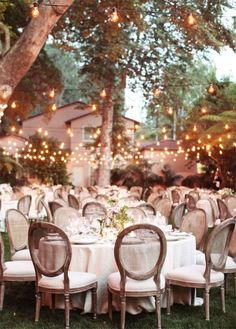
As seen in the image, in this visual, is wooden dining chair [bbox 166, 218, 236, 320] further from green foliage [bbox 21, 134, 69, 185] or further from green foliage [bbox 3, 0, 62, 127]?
green foliage [bbox 21, 134, 69, 185]

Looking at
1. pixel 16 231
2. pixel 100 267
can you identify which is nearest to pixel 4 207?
pixel 16 231

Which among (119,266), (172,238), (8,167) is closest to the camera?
(119,266)

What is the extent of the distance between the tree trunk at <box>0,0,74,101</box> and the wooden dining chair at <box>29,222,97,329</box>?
614cm

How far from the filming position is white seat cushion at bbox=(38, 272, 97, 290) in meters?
5.05

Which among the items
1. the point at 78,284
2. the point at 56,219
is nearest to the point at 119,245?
the point at 78,284

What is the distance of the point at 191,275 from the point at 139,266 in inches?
24.6

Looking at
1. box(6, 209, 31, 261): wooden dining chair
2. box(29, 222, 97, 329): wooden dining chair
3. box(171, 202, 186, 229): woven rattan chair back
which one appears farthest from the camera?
box(171, 202, 186, 229): woven rattan chair back

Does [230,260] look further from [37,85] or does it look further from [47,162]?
[47,162]

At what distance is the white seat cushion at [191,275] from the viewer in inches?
206

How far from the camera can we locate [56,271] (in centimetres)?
511

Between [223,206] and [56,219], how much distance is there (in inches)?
170

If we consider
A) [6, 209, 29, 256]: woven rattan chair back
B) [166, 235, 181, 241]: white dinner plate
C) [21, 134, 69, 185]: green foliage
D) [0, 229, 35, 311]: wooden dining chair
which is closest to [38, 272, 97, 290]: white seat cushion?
[0, 229, 35, 311]: wooden dining chair

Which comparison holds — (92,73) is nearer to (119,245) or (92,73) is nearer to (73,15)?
(73,15)

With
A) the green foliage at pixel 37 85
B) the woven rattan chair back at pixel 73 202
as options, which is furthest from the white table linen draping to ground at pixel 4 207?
the green foliage at pixel 37 85
